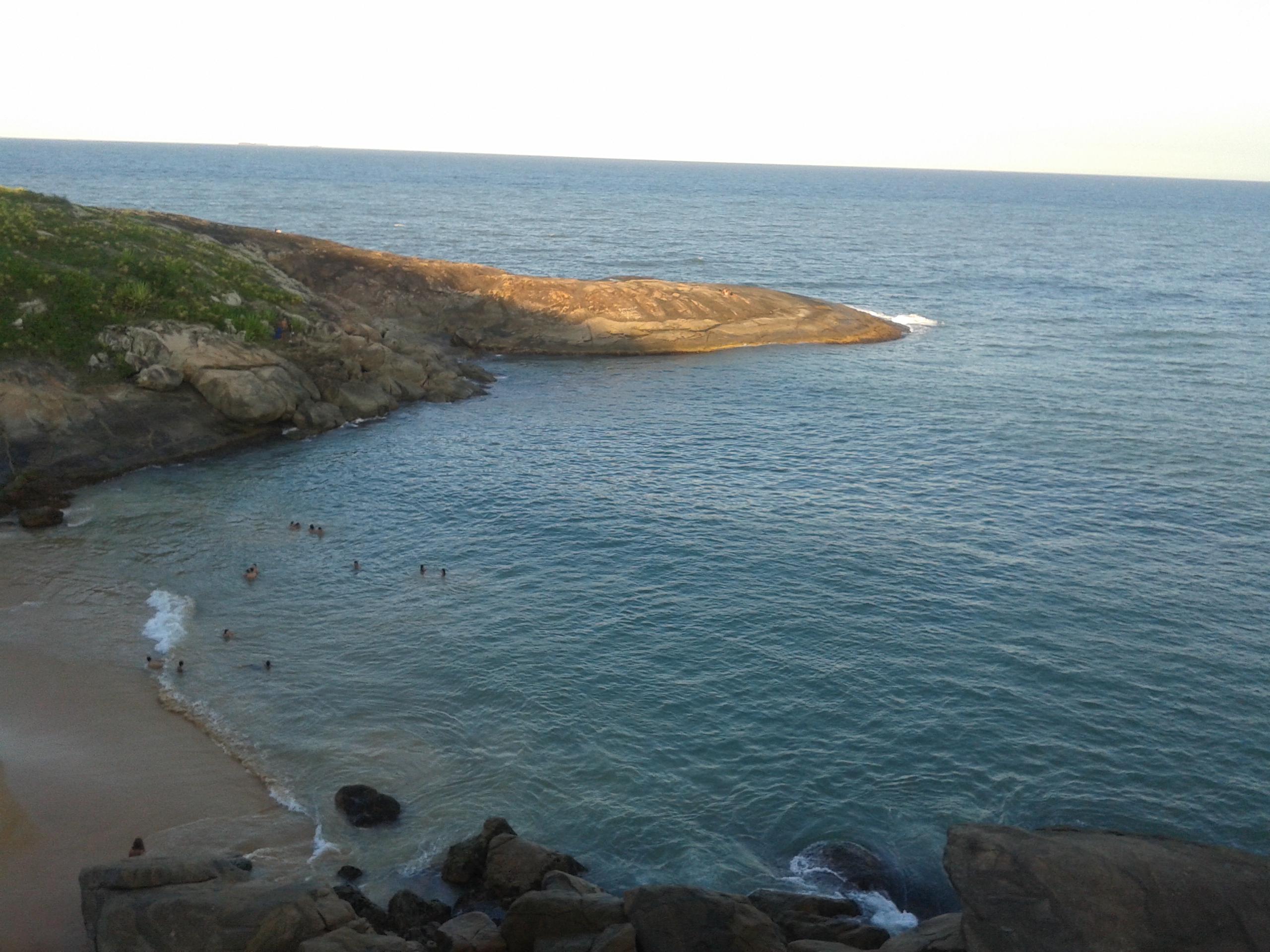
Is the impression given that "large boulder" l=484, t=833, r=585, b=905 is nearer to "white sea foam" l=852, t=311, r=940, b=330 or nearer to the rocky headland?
the rocky headland

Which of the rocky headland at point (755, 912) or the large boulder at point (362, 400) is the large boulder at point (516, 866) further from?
the large boulder at point (362, 400)

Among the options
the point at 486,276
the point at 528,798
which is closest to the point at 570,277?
the point at 486,276

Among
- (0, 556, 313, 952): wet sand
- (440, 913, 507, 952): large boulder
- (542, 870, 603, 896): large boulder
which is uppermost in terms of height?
(542, 870, 603, 896): large boulder

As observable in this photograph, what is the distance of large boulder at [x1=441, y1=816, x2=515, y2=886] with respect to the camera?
84.8 ft

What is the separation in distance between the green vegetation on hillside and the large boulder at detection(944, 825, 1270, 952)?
5325 cm

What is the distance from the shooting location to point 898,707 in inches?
1315

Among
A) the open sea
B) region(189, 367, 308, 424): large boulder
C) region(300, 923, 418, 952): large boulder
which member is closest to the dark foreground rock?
the open sea

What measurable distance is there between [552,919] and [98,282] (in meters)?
54.0

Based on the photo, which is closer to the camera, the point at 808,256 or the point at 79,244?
the point at 79,244

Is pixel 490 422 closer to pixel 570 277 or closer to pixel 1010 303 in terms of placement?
pixel 570 277

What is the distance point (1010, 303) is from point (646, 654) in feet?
286

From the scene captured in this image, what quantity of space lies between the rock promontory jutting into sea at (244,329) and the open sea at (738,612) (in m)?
3.31

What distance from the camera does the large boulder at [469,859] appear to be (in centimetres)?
2586

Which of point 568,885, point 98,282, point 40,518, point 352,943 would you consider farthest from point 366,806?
point 98,282
